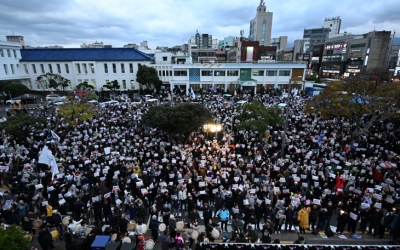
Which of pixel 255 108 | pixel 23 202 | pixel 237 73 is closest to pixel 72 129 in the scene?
pixel 23 202

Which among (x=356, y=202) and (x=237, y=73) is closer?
(x=356, y=202)

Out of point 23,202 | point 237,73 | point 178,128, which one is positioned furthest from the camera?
point 237,73

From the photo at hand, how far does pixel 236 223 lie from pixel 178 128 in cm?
916

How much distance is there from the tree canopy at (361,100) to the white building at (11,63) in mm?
53744

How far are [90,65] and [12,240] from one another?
48.8 meters

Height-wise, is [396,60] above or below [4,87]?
above

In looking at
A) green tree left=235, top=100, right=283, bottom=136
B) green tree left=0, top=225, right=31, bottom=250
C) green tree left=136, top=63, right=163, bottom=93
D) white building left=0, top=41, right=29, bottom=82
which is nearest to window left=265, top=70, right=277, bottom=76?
green tree left=136, top=63, right=163, bottom=93

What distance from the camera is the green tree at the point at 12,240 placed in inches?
247

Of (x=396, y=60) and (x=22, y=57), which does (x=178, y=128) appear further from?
(x=396, y=60)

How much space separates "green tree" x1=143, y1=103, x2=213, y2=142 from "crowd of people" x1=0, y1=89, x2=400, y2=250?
1.57 meters

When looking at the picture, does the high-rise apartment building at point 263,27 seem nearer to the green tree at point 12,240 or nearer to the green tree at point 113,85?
the green tree at point 113,85

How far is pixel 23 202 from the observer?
9.53 metres

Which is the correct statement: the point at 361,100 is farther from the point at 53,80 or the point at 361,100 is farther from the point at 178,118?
the point at 53,80

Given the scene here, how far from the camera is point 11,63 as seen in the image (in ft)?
149
